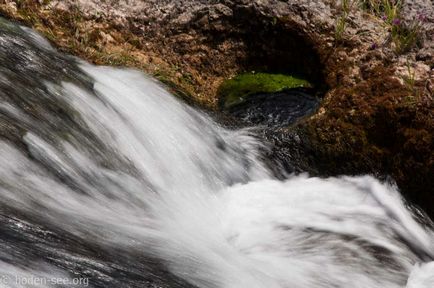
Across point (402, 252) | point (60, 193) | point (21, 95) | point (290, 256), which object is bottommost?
point (402, 252)

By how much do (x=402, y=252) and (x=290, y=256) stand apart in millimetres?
1030

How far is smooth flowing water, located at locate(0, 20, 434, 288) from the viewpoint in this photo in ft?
9.38

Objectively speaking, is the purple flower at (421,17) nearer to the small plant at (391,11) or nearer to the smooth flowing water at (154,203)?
the small plant at (391,11)

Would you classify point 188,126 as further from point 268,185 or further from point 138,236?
point 138,236

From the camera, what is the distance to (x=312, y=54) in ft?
20.8

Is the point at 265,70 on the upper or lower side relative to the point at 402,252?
upper

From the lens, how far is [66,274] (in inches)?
98.3

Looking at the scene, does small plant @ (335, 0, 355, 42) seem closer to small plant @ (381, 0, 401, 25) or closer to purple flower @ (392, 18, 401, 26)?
small plant @ (381, 0, 401, 25)

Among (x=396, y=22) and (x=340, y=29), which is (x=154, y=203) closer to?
(x=340, y=29)

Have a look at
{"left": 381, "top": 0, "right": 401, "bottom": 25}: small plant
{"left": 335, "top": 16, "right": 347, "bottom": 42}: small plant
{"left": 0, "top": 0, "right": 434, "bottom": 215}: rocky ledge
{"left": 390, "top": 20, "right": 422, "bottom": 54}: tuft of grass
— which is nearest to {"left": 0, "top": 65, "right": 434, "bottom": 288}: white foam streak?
{"left": 0, "top": 0, "right": 434, "bottom": 215}: rocky ledge

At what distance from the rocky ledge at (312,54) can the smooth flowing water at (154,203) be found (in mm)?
308

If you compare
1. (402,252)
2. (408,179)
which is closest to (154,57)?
(408,179)

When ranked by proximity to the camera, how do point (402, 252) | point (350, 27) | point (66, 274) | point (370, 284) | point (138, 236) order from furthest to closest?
point (350, 27), point (402, 252), point (370, 284), point (138, 236), point (66, 274)

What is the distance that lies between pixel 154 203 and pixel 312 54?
3.08 m
